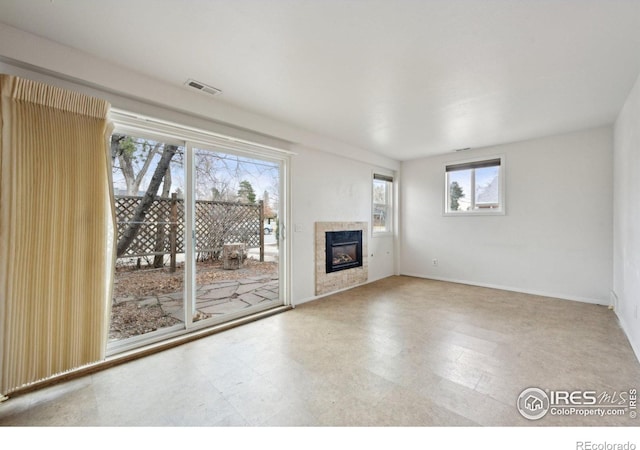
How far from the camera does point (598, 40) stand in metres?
1.87

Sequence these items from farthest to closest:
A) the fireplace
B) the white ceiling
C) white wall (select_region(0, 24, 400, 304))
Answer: the fireplace < white wall (select_region(0, 24, 400, 304)) < the white ceiling

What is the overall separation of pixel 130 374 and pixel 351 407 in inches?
68.9

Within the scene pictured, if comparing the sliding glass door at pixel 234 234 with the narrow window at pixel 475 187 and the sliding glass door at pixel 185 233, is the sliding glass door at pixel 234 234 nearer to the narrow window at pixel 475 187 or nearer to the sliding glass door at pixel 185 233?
the sliding glass door at pixel 185 233

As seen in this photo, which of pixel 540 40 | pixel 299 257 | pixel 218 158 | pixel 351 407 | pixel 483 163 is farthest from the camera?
pixel 483 163

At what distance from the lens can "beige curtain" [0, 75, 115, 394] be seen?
1.74 meters

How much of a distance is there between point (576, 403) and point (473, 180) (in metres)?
3.89

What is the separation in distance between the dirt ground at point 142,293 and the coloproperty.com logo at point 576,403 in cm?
299

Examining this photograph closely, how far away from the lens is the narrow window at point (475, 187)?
15.1 feet

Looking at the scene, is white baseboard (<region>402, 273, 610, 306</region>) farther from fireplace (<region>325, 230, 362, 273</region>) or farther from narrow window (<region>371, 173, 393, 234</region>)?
fireplace (<region>325, 230, 362, 273</region>)

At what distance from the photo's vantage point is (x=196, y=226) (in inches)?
114

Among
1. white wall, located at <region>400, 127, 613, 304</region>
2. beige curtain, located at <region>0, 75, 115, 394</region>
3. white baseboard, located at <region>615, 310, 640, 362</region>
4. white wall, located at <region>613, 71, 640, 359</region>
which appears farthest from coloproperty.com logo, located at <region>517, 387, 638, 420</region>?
beige curtain, located at <region>0, 75, 115, 394</region>

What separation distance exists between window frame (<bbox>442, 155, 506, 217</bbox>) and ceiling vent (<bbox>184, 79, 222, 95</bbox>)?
4.26 meters
